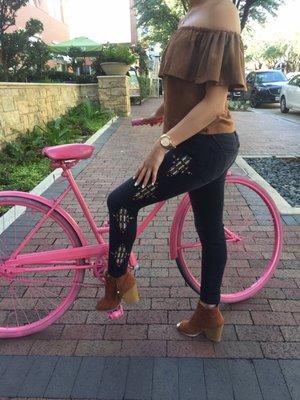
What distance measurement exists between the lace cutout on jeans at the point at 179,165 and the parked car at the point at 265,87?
17578mm

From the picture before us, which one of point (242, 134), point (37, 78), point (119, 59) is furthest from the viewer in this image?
point (119, 59)

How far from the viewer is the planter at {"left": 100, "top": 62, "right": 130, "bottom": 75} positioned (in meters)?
12.8

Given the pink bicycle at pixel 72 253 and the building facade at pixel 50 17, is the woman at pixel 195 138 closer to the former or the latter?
the pink bicycle at pixel 72 253

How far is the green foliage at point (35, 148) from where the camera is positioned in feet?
18.4

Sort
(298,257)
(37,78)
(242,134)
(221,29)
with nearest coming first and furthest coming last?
1. (221,29)
2. (298,257)
3. (242,134)
4. (37,78)

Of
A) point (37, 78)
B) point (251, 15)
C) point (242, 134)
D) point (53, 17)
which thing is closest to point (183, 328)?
point (242, 134)

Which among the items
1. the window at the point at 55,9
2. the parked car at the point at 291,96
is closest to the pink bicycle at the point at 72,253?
the parked car at the point at 291,96

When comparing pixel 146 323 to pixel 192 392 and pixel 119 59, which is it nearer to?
pixel 192 392

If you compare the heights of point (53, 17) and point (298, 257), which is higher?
point (53, 17)

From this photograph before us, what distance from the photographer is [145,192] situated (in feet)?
6.41

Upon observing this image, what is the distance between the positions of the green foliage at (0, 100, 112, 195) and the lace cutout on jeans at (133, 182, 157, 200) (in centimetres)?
364

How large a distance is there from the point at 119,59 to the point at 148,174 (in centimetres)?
1191

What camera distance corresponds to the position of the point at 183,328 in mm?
2471

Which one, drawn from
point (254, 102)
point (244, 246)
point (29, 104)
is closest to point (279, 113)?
point (254, 102)
